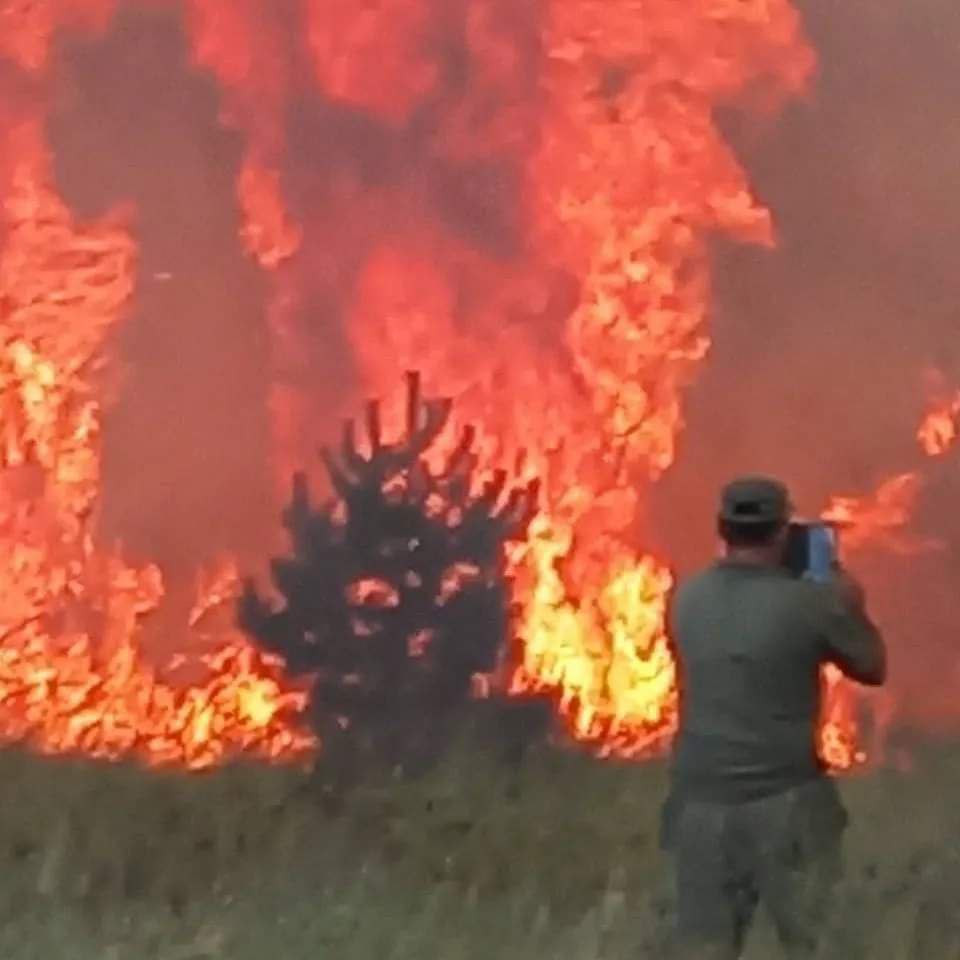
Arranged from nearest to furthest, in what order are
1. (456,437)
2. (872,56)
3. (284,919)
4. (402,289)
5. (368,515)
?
(284,919), (368,515), (456,437), (402,289), (872,56)

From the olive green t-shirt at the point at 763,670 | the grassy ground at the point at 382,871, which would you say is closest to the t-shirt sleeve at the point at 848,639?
the olive green t-shirt at the point at 763,670

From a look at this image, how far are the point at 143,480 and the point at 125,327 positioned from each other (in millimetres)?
1065

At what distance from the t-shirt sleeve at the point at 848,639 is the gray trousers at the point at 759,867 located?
301 mm

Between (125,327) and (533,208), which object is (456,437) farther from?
(125,327)

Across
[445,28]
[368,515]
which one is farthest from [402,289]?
[368,515]

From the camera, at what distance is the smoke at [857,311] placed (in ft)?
54.2

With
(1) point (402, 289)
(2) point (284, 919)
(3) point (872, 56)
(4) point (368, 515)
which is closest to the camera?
(2) point (284, 919)

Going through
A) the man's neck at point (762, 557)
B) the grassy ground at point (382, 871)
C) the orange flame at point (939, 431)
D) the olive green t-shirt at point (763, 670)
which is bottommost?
the grassy ground at point (382, 871)

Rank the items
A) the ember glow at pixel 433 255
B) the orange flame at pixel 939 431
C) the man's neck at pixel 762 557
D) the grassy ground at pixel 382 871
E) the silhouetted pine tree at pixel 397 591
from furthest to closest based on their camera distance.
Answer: the orange flame at pixel 939 431 → the ember glow at pixel 433 255 → the silhouetted pine tree at pixel 397 591 → the grassy ground at pixel 382 871 → the man's neck at pixel 762 557

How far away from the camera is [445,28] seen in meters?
15.7

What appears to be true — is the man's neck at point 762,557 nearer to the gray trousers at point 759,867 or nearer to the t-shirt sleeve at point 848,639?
the t-shirt sleeve at point 848,639

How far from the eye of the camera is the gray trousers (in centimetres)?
555

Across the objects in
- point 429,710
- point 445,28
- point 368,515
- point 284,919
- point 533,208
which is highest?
point 445,28

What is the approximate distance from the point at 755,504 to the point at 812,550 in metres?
0.17
